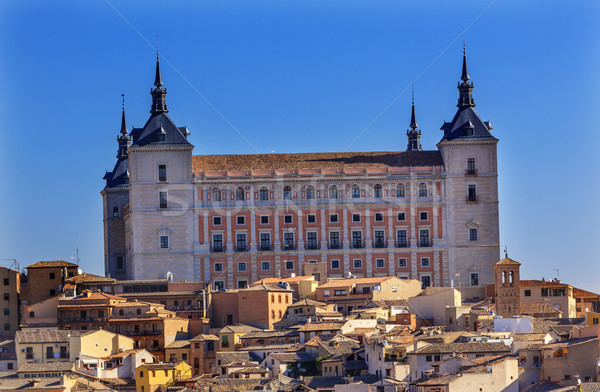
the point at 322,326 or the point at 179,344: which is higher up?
the point at 322,326

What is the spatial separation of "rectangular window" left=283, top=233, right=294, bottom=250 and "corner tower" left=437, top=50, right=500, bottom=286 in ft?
35.3

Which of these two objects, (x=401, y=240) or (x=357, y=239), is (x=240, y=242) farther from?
(x=401, y=240)

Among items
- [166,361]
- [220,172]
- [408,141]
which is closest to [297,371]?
[166,361]

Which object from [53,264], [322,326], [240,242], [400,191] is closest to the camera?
[322,326]

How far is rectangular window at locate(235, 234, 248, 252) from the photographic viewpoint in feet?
406

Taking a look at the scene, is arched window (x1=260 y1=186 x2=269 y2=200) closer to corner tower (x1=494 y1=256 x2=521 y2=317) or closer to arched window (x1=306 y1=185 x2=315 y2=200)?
arched window (x1=306 y1=185 x2=315 y2=200)

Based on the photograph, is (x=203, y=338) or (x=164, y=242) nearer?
(x=203, y=338)

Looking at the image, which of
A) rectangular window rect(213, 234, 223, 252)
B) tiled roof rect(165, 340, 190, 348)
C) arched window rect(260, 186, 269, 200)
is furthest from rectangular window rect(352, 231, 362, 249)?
tiled roof rect(165, 340, 190, 348)

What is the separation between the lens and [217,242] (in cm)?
12362

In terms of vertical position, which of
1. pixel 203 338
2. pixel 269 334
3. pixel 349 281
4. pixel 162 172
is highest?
pixel 162 172

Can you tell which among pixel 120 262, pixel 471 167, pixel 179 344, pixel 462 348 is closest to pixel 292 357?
pixel 462 348

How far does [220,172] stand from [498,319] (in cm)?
3556

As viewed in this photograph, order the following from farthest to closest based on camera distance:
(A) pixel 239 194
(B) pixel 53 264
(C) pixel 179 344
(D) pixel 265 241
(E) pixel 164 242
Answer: (A) pixel 239 194 → (D) pixel 265 241 → (E) pixel 164 242 → (B) pixel 53 264 → (C) pixel 179 344

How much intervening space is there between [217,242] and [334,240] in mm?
8116
